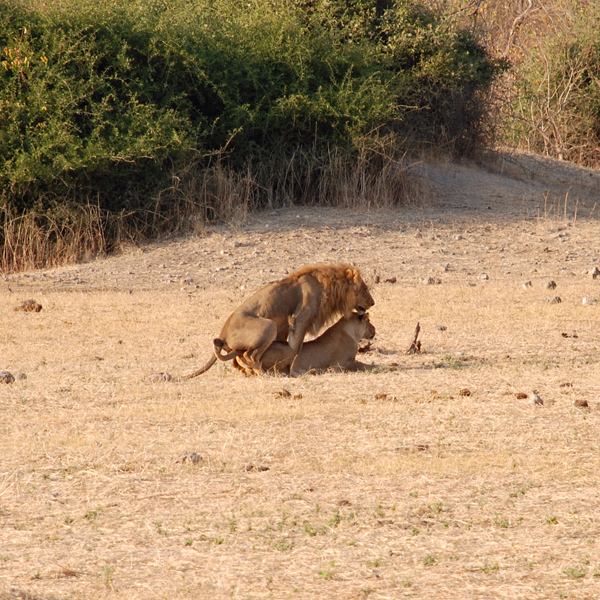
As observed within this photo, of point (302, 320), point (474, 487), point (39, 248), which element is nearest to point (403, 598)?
point (474, 487)

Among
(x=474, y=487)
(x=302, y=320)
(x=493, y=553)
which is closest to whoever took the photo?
(x=493, y=553)

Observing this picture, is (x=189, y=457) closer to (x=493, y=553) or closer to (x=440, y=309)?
(x=493, y=553)

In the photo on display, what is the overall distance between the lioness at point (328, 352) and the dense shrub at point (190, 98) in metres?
7.61

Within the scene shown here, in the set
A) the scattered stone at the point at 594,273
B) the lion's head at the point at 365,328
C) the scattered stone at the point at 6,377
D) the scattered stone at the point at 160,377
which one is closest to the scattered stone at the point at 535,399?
the lion's head at the point at 365,328

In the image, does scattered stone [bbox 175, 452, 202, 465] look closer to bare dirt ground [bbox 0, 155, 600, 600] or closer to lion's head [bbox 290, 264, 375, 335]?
bare dirt ground [bbox 0, 155, 600, 600]

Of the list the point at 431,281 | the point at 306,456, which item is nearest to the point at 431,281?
the point at 431,281

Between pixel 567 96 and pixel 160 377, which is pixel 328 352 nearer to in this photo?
pixel 160 377

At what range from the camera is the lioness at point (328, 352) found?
25.8ft

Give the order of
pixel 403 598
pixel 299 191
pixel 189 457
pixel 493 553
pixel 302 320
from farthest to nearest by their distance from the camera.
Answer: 1. pixel 299 191
2. pixel 302 320
3. pixel 189 457
4. pixel 493 553
5. pixel 403 598

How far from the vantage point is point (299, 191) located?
17.3m

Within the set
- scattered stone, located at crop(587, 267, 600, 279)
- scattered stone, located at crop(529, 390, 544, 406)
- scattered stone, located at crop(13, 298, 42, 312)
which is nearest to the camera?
scattered stone, located at crop(529, 390, 544, 406)

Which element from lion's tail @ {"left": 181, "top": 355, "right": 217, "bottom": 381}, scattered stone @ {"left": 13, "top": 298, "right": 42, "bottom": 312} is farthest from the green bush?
lion's tail @ {"left": 181, "top": 355, "right": 217, "bottom": 381}

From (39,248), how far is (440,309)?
6974 mm

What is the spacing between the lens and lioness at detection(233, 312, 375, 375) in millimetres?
7879
